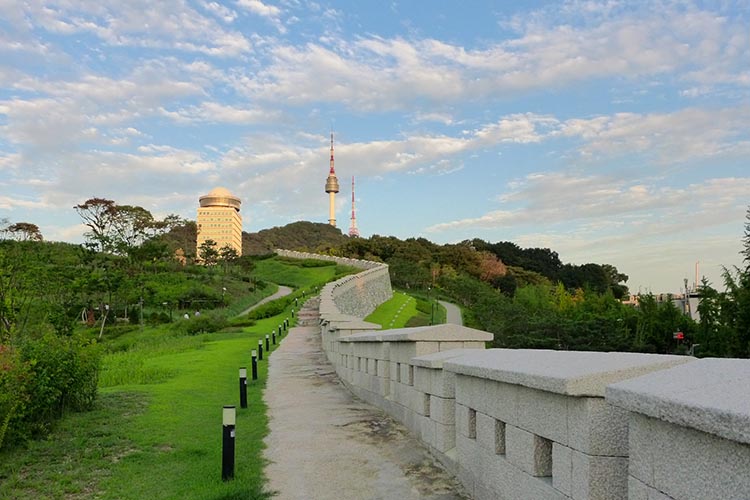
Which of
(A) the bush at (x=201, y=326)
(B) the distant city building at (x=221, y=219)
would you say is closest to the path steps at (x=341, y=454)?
(A) the bush at (x=201, y=326)

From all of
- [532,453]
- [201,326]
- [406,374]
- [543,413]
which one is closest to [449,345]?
[406,374]

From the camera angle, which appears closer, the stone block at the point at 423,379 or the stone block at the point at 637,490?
the stone block at the point at 637,490

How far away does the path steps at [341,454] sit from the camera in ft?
19.9

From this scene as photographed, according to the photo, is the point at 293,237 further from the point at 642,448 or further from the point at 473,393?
the point at 642,448

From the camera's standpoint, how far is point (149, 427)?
9.12m

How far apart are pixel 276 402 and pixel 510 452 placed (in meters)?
7.77

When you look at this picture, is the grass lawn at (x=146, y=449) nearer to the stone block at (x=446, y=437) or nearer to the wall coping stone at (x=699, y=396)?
the stone block at (x=446, y=437)

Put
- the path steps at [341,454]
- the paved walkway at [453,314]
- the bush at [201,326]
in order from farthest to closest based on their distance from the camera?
the paved walkway at [453,314] → the bush at [201,326] → the path steps at [341,454]

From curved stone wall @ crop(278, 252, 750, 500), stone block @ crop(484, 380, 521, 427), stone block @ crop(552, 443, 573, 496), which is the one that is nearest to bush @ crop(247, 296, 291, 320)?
curved stone wall @ crop(278, 252, 750, 500)

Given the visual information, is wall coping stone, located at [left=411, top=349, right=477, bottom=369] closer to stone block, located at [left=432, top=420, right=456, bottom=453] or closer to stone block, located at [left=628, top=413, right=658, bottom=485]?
stone block, located at [left=432, top=420, right=456, bottom=453]

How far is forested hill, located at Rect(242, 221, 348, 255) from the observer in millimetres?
129500

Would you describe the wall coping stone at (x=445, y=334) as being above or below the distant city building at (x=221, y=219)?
below

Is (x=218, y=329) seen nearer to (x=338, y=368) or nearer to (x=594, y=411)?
(x=338, y=368)

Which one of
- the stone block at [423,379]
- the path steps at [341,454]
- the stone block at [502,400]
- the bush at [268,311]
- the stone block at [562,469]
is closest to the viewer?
the stone block at [562,469]
